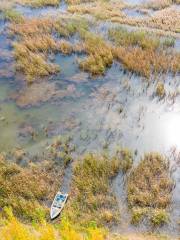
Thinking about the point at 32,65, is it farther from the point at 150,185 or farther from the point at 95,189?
the point at 150,185

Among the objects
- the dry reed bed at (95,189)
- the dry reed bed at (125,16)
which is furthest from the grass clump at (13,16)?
the dry reed bed at (95,189)

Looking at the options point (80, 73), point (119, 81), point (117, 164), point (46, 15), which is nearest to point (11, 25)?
point (46, 15)

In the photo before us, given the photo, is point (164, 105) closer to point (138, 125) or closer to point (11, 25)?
point (138, 125)

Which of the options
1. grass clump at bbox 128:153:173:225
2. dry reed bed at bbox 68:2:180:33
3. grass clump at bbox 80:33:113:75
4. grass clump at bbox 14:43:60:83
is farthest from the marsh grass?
grass clump at bbox 128:153:173:225

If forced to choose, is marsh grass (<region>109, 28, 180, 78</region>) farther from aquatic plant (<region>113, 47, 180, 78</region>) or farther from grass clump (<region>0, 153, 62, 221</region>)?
grass clump (<region>0, 153, 62, 221</region>)

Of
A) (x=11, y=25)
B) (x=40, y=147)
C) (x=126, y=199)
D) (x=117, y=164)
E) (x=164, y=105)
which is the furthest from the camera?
(x=11, y=25)

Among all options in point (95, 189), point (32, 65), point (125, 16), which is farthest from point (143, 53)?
point (95, 189)

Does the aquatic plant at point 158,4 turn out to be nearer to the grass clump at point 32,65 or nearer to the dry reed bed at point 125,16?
the dry reed bed at point 125,16
